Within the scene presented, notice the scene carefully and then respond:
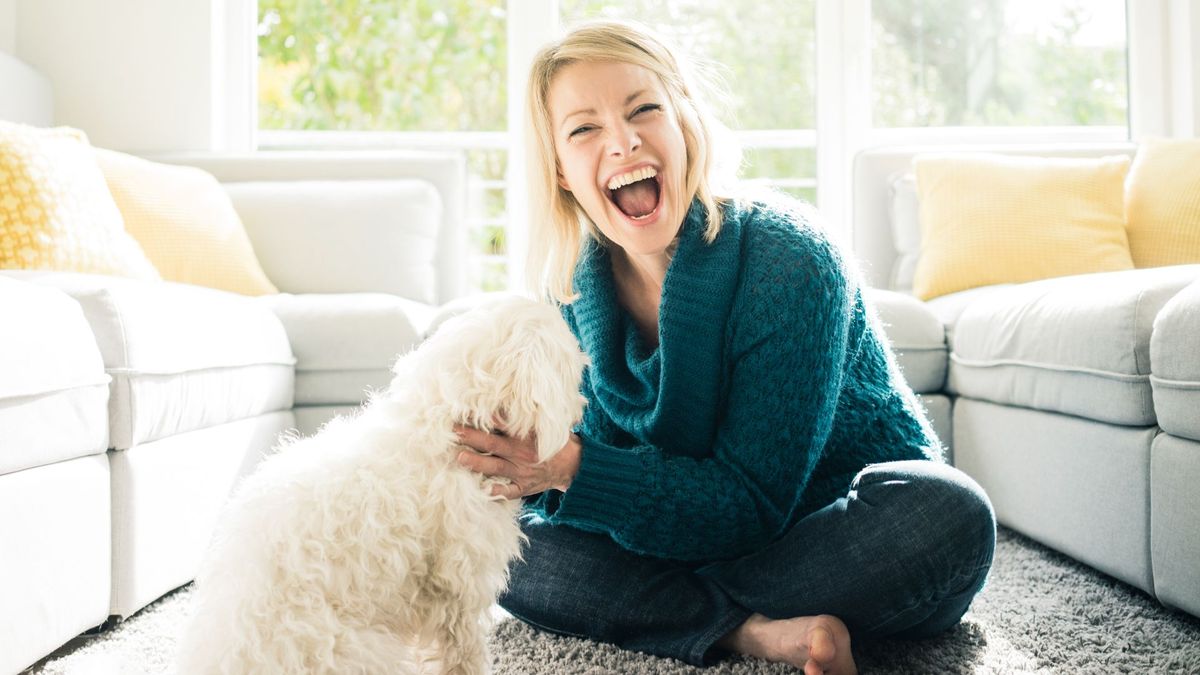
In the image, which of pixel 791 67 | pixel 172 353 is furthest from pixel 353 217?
pixel 791 67

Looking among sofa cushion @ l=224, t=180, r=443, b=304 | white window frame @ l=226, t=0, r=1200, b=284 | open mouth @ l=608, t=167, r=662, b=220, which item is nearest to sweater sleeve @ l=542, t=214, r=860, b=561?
open mouth @ l=608, t=167, r=662, b=220

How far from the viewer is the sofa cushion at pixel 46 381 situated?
1.26 metres

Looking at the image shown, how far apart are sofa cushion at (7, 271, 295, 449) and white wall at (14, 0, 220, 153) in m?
2.04

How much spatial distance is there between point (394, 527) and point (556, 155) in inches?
30.7

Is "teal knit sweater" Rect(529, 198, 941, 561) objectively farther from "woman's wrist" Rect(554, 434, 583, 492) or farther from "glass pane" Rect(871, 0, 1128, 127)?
"glass pane" Rect(871, 0, 1128, 127)

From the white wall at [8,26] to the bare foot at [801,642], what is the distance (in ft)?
12.8

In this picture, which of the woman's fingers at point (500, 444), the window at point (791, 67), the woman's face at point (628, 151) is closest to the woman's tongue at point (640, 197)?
the woman's face at point (628, 151)

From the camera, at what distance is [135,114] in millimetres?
3900

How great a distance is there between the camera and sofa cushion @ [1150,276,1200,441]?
1.45 m

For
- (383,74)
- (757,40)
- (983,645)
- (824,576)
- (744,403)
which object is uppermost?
(757,40)

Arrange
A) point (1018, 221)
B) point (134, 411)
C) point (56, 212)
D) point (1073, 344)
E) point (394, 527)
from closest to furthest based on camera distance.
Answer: point (394, 527)
point (134, 411)
point (1073, 344)
point (56, 212)
point (1018, 221)

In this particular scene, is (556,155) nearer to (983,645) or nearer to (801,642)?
(801,642)


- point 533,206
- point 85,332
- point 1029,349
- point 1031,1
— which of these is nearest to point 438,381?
point 533,206

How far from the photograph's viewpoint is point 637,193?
1462 mm
